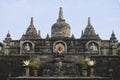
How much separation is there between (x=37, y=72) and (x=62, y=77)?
400cm

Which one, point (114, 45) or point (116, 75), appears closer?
point (116, 75)

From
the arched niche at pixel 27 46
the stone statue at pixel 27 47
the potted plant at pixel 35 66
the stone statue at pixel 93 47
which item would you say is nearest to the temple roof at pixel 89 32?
the stone statue at pixel 93 47

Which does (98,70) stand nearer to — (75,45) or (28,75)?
(75,45)

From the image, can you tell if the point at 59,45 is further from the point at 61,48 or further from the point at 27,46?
the point at 27,46

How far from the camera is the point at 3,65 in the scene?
1375 inches

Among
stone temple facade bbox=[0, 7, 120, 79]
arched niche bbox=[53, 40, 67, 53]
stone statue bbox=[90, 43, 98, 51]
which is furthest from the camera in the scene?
stone statue bbox=[90, 43, 98, 51]

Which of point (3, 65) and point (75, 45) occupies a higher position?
point (75, 45)

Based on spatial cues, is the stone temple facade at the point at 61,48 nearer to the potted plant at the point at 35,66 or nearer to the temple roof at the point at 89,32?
the potted plant at the point at 35,66

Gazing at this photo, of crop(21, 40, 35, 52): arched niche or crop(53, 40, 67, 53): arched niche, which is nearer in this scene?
crop(53, 40, 67, 53): arched niche

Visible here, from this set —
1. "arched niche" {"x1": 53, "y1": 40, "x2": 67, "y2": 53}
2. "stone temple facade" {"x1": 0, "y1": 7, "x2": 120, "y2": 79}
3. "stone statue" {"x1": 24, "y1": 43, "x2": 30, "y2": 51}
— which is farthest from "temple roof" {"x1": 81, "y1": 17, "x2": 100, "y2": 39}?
"stone statue" {"x1": 24, "y1": 43, "x2": 30, "y2": 51}

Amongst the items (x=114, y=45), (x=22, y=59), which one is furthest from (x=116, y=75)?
(x=22, y=59)

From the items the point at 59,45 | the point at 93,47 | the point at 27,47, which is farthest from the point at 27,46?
the point at 93,47

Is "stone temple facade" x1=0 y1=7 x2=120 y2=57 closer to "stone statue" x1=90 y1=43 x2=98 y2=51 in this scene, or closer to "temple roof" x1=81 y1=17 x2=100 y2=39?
"stone statue" x1=90 y1=43 x2=98 y2=51

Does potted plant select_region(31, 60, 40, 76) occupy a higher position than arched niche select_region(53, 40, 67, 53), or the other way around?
arched niche select_region(53, 40, 67, 53)
